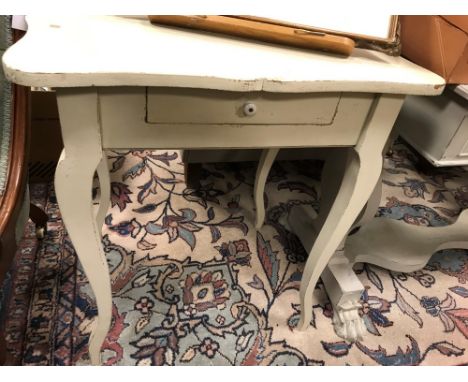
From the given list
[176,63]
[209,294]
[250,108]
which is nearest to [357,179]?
[250,108]

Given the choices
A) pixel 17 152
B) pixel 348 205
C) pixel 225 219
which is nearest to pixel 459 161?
pixel 348 205

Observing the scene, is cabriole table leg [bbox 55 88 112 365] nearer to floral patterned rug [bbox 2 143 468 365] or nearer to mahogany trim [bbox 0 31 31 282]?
mahogany trim [bbox 0 31 31 282]

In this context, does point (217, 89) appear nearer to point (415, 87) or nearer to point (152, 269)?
point (415, 87)

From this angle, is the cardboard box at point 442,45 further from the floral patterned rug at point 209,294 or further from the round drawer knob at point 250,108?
the floral patterned rug at point 209,294

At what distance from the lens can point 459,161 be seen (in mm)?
1050

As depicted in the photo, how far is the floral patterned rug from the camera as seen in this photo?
33.8 inches

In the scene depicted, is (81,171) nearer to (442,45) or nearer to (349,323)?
(442,45)

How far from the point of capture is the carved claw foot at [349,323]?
3.03 ft

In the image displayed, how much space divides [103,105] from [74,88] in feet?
0.13

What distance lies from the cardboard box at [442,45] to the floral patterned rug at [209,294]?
63 centimetres

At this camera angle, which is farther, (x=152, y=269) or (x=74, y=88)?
(x=152, y=269)

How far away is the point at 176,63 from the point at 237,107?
105 millimetres

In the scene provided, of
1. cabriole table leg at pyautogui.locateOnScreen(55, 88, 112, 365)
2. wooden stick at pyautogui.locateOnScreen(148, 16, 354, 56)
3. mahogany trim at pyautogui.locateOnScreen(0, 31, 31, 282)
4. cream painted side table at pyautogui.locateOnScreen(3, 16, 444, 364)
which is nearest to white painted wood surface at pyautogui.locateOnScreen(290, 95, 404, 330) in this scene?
cream painted side table at pyautogui.locateOnScreen(3, 16, 444, 364)

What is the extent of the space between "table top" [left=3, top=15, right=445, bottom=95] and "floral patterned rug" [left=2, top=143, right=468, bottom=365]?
62 cm
